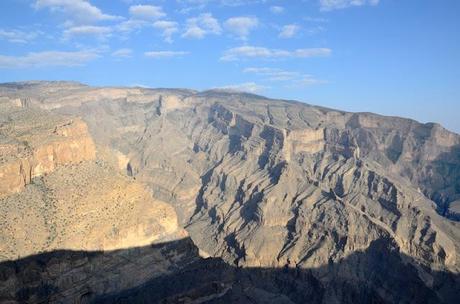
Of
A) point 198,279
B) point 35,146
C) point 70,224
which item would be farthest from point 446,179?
point 35,146

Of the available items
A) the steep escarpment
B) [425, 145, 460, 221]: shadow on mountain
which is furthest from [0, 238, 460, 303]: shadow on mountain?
[425, 145, 460, 221]: shadow on mountain

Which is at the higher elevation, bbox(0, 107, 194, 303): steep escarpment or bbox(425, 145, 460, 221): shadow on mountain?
bbox(0, 107, 194, 303): steep escarpment

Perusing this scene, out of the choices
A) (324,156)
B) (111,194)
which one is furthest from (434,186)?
(111,194)

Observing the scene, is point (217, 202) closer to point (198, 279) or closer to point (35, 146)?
point (198, 279)

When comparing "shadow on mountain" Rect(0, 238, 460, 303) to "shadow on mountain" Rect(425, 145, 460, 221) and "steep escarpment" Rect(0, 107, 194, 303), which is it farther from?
"shadow on mountain" Rect(425, 145, 460, 221)

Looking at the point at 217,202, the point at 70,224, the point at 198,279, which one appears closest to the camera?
the point at 70,224

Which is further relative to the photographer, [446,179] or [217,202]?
[446,179]
